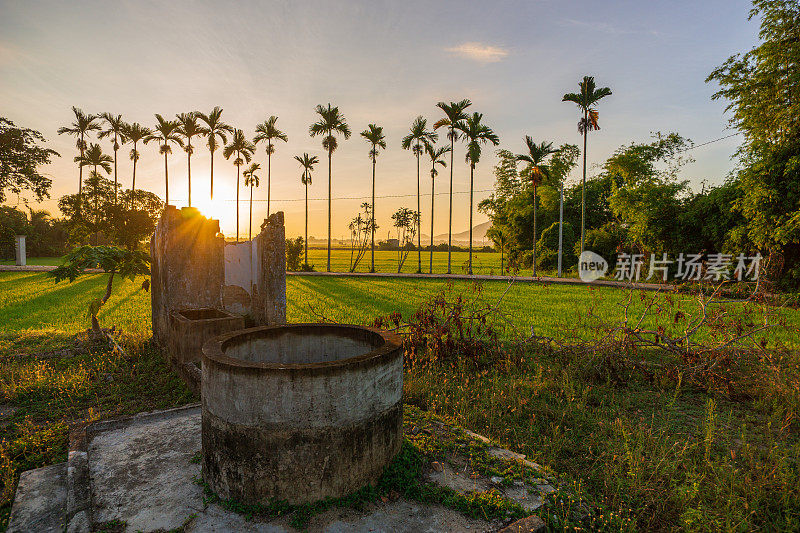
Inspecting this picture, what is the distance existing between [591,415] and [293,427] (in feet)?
12.9

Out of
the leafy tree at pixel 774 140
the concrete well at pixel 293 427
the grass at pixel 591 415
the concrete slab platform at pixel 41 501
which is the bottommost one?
the concrete slab platform at pixel 41 501

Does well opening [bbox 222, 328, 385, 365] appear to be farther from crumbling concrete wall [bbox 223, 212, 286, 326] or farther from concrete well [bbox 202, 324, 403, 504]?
crumbling concrete wall [bbox 223, 212, 286, 326]

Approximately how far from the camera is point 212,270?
7.83 metres

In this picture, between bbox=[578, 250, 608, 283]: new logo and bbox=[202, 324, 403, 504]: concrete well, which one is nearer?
bbox=[202, 324, 403, 504]: concrete well

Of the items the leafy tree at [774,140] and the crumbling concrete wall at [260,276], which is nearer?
the crumbling concrete wall at [260,276]

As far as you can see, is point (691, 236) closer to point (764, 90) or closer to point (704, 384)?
point (764, 90)

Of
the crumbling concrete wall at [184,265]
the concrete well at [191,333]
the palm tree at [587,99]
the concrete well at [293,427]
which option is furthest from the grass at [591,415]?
the palm tree at [587,99]

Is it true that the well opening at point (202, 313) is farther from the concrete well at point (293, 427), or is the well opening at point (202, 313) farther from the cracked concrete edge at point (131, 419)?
the concrete well at point (293, 427)

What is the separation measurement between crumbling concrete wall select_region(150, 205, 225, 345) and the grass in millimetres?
1040

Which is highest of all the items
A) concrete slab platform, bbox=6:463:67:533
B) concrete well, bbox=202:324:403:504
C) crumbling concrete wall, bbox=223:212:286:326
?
crumbling concrete wall, bbox=223:212:286:326

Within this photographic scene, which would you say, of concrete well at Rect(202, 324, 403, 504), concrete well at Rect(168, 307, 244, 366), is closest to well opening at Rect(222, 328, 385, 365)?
concrete well at Rect(202, 324, 403, 504)

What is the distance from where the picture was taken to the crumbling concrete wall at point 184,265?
722cm

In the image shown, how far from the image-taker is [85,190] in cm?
3241

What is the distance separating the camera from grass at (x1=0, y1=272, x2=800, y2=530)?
3363 millimetres
